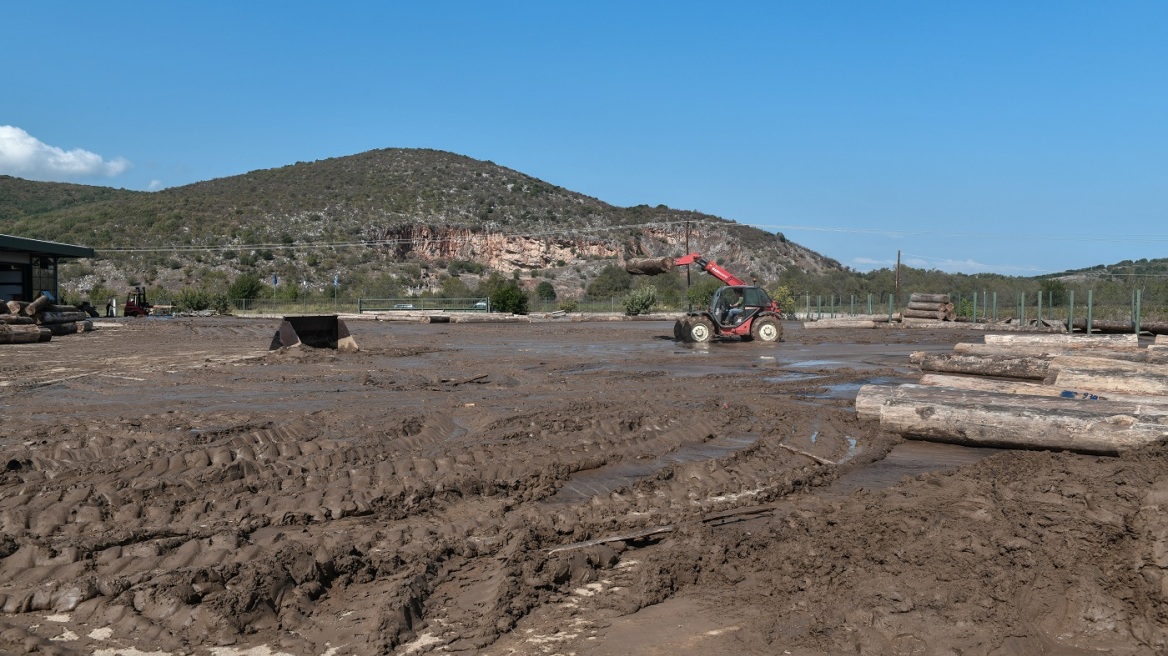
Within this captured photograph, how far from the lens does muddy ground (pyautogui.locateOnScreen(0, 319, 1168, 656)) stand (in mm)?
4113

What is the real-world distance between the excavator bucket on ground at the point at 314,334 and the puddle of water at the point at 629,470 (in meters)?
12.9

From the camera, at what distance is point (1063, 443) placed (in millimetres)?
7965

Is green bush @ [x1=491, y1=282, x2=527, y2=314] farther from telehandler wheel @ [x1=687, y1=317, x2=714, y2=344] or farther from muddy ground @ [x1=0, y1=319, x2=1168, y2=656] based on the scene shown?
muddy ground @ [x1=0, y1=319, x2=1168, y2=656]

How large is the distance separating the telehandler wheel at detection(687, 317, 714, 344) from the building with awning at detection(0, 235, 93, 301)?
97.3 ft

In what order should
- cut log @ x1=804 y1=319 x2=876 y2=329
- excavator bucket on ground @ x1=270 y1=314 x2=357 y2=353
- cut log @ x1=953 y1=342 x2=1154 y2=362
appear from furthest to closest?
1. cut log @ x1=804 y1=319 x2=876 y2=329
2. excavator bucket on ground @ x1=270 y1=314 x2=357 y2=353
3. cut log @ x1=953 y1=342 x2=1154 y2=362

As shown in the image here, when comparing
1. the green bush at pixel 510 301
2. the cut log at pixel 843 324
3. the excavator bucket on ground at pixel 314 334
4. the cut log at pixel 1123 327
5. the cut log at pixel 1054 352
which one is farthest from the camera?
the green bush at pixel 510 301

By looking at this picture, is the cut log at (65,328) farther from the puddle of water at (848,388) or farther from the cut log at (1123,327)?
the cut log at (1123,327)

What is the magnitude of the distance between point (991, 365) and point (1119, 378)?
3149 millimetres

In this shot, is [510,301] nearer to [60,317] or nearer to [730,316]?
[60,317]

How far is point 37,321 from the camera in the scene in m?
27.0

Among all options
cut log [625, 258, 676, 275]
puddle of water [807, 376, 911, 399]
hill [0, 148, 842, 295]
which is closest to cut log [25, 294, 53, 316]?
cut log [625, 258, 676, 275]

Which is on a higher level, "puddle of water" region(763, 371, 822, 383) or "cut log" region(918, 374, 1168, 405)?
"cut log" region(918, 374, 1168, 405)

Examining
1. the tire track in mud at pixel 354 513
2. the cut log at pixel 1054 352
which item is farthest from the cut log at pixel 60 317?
the cut log at pixel 1054 352

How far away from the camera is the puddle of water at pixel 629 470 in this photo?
22.6 ft
